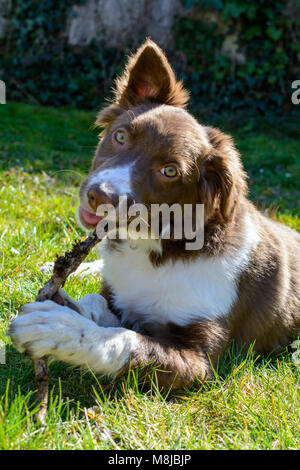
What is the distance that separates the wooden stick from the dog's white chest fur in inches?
14.3

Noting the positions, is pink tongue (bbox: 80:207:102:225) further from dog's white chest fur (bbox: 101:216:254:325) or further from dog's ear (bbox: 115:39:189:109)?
dog's ear (bbox: 115:39:189:109)

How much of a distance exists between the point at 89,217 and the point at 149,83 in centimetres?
96

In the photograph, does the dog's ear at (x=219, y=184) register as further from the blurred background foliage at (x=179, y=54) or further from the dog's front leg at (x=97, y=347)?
the blurred background foliage at (x=179, y=54)

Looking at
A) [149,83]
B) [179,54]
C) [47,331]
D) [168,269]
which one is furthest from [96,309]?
[179,54]

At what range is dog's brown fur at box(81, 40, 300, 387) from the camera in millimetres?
2520

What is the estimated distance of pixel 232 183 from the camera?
270cm

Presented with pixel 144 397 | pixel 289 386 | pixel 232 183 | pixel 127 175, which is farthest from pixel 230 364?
pixel 127 175

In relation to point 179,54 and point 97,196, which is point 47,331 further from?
point 179,54

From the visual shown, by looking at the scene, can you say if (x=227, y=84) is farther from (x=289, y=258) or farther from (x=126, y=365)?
(x=126, y=365)

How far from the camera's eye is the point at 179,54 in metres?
9.60

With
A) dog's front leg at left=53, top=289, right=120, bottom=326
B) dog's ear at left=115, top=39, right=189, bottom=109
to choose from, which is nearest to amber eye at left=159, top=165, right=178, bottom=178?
dog's ear at left=115, top=39, right=189, bottom=109

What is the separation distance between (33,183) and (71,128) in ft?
9.82

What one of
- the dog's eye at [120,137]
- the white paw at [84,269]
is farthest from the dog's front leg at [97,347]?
the white paw at [84,269]

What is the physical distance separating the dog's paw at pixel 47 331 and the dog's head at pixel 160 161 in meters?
0.52
